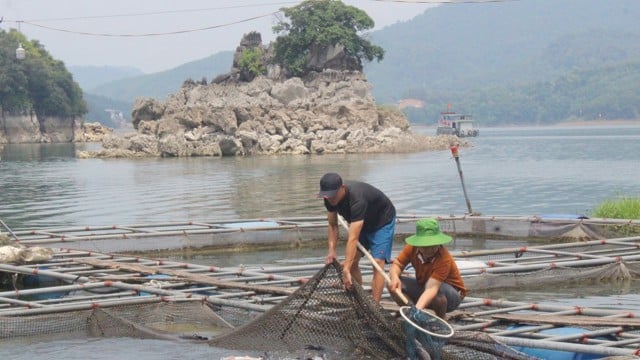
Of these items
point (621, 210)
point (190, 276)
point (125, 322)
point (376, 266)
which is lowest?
point (125, 322)

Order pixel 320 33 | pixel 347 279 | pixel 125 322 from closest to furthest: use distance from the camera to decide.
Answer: pixel 347 279 < pixel 125 322 < pixel 320 33

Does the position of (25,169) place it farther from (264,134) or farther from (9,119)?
(9,119)

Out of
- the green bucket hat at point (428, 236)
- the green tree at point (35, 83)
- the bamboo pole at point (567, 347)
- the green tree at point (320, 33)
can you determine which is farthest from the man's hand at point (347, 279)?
the green tree at point (35, 83)

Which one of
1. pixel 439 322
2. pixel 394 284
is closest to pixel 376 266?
pixel 394 284

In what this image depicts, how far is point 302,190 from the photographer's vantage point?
3584 cm

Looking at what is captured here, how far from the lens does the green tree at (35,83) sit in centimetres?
12000

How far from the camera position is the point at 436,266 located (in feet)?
28.9

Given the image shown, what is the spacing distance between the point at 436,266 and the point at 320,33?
76.1 m

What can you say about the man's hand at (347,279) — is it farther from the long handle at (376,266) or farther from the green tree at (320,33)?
the green tree at (320,33)

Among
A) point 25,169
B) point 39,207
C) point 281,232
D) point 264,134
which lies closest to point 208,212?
point 39,207

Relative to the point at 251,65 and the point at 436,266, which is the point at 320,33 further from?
the point at 436,266

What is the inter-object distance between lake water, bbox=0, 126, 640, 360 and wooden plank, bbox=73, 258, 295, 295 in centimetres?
142

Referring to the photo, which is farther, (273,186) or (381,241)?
(273,186)

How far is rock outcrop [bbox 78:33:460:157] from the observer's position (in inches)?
2726
